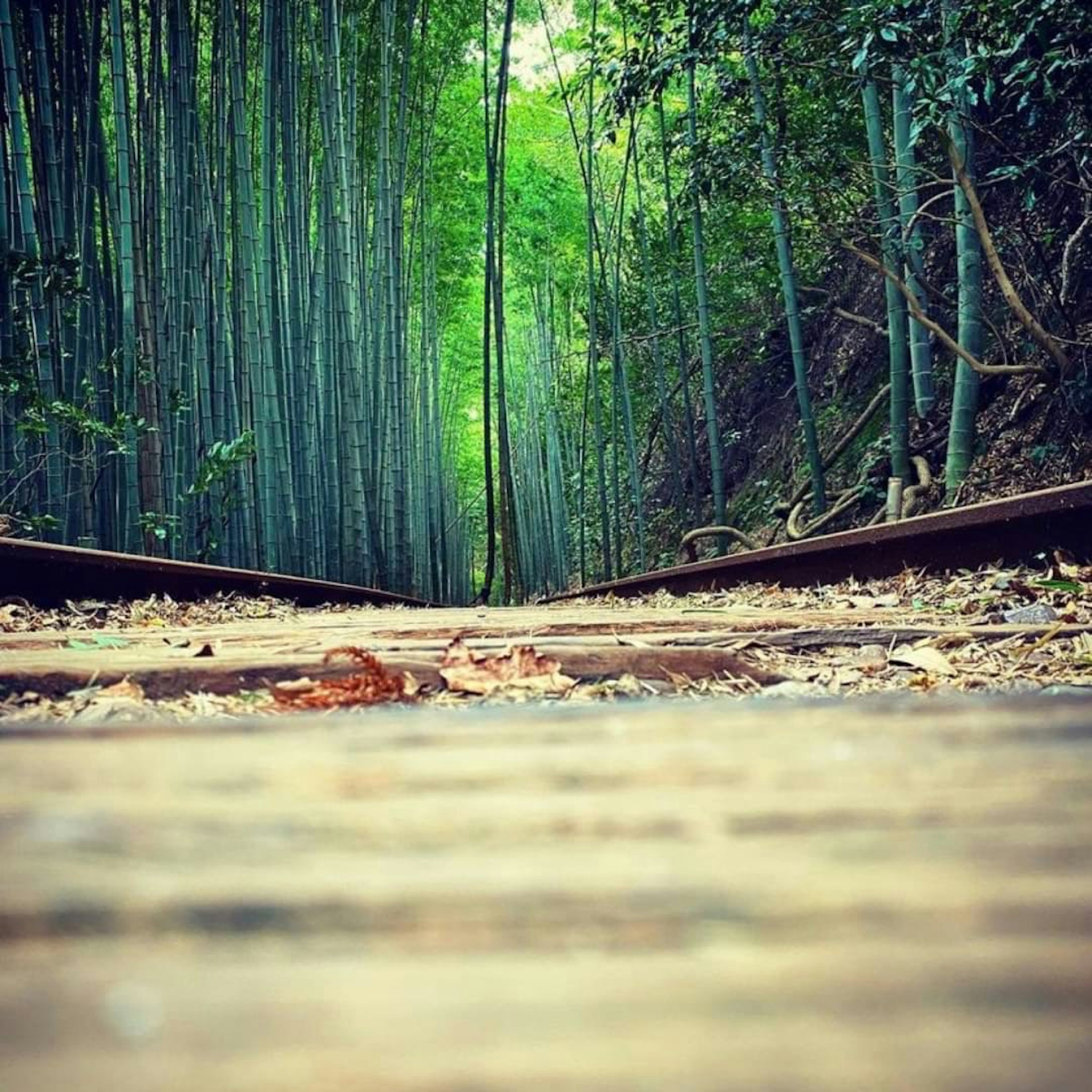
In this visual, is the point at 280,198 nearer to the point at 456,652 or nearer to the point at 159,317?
the point at 159,317

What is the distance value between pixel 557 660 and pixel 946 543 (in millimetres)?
2186

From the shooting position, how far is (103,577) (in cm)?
320

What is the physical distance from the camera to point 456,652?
1482 mm

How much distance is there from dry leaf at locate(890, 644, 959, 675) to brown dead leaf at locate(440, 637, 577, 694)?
48 cm

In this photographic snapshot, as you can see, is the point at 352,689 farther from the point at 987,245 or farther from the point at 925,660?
the point at 987,245

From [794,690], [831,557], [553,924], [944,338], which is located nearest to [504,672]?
[794,690]

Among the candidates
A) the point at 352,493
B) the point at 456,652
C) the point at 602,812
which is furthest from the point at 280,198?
the point at 602,812

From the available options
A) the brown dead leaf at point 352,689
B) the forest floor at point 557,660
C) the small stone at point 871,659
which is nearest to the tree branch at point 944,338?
the forest floor at point 557,660

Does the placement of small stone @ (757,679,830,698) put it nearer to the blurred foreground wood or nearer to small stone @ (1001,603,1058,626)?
small stone @ (1001,603,1058,626)

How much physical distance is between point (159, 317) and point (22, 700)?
5.71 metres

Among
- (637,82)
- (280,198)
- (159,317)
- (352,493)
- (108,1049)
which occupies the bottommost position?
(108,1049)

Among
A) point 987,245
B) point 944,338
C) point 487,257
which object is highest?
point 487,257

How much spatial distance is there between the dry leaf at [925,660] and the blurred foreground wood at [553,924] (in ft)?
3.43

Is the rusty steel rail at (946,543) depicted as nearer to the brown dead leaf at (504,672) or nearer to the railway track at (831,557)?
the railway track at (831,557)
